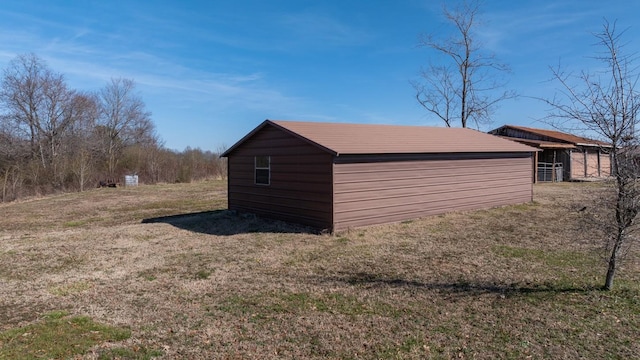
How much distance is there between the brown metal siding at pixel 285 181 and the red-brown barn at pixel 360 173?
0.03m

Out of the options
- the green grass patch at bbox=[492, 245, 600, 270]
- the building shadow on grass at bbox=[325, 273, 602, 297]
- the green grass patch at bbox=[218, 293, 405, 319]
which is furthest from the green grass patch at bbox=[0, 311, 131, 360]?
the green grass patch at bbox=[492, 245, 600, 270]

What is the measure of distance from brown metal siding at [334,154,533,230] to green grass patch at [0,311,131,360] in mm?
5972

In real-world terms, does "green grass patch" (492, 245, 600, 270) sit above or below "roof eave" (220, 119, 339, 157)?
below

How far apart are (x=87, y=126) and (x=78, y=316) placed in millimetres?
31017

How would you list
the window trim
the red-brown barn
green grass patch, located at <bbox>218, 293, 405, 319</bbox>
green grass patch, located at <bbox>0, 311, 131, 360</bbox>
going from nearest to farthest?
green grass patch, located at <bbox>0, 311, 131, 360</bbox>, green grass patch, located at <bbox>218, 293, 405, 319</bbox>, the red-brown barn, the window trim

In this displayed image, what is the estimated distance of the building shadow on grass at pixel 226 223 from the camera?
10203 millimetres

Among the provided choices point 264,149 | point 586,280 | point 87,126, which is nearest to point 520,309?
point 586,280

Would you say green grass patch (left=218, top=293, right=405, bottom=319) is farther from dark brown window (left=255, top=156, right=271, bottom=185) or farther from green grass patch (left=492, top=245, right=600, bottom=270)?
dark brown window (left=255, top=156, right=271, bottom=185)

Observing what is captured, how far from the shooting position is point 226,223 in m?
11.5

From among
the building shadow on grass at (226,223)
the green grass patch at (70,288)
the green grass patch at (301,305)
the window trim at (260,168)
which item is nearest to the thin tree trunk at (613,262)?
the green grass patch at (301,305)

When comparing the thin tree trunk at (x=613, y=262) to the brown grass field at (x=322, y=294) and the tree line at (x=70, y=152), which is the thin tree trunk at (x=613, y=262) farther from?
the tree line at (x=70, y=152)

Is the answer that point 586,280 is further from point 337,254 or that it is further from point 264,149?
point 264,149

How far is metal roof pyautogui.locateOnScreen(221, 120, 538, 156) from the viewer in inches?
399

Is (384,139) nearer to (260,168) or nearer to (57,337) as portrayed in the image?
(260,168)
